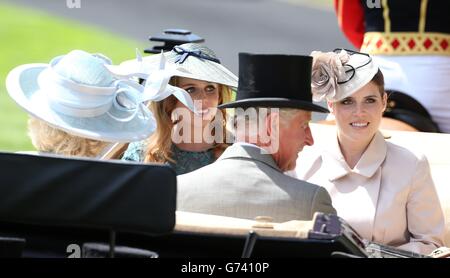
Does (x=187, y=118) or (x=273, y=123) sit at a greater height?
(x=273, y=123)

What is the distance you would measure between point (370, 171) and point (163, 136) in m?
0.85

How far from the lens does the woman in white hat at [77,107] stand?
14.0ft

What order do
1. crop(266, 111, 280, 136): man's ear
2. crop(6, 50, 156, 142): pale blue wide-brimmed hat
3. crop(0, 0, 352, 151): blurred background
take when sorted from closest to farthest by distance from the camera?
crop(266, 111, 280, 136): man's ear → crop(6, 50, 156, 142): pale blue wide-brimmed hat → crop(0, 0, 352, 151): blurred background

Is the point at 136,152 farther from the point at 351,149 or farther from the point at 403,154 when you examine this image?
the point at 403,154

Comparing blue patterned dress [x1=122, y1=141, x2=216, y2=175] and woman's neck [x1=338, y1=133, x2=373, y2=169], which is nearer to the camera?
woman's neck [x1=338, y1=133, x2=373, y2=169]

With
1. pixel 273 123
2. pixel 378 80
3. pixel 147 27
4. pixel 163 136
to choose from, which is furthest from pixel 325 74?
pixel 147 27

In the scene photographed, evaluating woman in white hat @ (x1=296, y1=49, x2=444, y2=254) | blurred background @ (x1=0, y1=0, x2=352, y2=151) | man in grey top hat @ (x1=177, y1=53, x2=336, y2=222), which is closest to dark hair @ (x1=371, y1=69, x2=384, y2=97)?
woman in white hat @ (x1=296, y1=49, x2=444, y2=254)

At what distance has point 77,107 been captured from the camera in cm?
427

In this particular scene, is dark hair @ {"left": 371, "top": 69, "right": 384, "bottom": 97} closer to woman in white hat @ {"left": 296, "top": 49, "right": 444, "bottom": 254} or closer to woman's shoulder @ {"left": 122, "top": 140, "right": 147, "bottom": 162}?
woman in white hat @ {"left": 296, "top": 49, "right": 444, "bottom": 254}

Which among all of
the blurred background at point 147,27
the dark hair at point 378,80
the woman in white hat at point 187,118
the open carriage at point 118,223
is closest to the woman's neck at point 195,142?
the woman in white hat at point 187,118

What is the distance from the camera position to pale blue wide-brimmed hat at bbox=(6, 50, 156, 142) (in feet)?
14.0

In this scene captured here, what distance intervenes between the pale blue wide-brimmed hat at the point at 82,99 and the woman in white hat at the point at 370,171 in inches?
25.4

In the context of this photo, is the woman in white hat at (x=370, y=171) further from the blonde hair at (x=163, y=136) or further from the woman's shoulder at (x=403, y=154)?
the blonde hair at (x=163, y=136)
